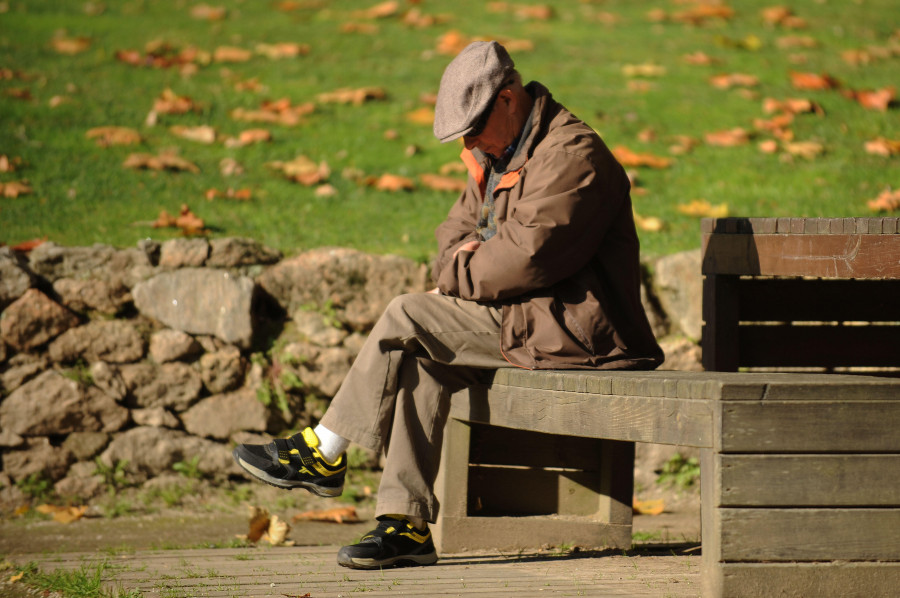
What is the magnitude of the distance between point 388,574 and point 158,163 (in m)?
3.33

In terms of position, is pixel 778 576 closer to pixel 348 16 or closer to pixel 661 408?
pixel 661 408

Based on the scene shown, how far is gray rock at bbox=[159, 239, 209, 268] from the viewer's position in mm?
4594

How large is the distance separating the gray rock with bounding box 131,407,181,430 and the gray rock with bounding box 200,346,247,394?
23 centimetres

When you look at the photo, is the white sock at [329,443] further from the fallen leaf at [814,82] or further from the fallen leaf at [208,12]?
the fallen leaf at [208,12]

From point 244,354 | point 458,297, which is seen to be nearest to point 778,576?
point 458,297

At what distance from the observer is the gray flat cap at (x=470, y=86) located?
316 centimetres

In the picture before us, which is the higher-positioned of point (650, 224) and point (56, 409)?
point (650, 224)

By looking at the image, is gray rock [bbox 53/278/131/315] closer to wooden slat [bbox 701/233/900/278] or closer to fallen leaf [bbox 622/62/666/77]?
wooden slat [bbox 701/233/900/278]

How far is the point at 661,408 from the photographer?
262cm

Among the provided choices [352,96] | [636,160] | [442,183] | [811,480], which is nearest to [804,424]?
[811,480]

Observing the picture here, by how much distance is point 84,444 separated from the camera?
4.44 m

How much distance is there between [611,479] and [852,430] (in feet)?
3.91

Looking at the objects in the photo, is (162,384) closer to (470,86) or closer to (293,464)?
(293,464)

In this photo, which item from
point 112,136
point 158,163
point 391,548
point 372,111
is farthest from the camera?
point 372,111
